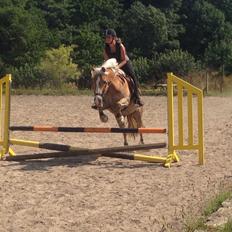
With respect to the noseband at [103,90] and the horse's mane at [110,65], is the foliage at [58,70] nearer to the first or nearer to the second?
the horse's mane at [110,65]

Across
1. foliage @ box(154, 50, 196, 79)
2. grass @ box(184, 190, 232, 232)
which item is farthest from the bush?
grass @ box(184, 190, 232, 232)

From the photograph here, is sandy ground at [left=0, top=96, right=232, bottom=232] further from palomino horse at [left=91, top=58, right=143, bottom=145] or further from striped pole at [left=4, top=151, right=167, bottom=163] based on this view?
palomino horse at [left=91, top=58, right=143, bottom=145]

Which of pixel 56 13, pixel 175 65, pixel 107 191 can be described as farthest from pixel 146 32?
pixel 107 191

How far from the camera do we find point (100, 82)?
8.23 meters

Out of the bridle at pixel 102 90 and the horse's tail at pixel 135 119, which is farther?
the horse's tail at pixel 135 119

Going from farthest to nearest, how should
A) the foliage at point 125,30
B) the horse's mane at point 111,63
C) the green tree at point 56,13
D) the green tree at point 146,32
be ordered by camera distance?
1. the green tree at point 146,32
2. the green tree at point 56,13
3. the foliage at point 125,30
4. the horse's mane at point 111,63

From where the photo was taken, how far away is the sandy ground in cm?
539

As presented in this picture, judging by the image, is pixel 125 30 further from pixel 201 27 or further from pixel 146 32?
pixel 201 27

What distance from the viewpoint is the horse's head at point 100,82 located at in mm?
8164

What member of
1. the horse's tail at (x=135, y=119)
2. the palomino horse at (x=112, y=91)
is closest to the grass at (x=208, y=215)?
the palomino horse at (x=112, y=91)

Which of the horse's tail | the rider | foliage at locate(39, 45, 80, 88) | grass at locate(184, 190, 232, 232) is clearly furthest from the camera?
foliage at locate(39, 45, 80, 88)

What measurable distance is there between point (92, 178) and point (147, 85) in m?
25.3

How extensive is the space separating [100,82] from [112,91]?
41cm

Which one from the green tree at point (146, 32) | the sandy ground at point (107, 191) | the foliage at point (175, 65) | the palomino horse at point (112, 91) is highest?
the green tree at point (146, 32)
